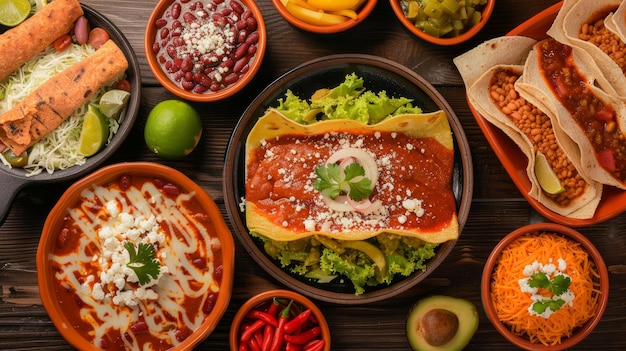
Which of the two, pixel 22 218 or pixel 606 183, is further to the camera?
pixel 22 218

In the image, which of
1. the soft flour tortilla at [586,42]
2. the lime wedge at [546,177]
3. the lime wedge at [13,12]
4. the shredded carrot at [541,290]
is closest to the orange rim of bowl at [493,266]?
the shredded carrot at [541,290]

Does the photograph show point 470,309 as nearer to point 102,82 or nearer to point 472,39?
point 472,39

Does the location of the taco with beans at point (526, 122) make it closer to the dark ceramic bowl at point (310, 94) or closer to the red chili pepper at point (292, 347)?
the dark ceramic bowl at point (310, 94)

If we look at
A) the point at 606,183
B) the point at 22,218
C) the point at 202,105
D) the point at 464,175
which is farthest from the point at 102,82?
the point at 606,183

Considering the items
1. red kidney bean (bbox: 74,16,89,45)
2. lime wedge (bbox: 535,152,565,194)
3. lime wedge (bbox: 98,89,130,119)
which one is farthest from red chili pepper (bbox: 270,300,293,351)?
red kidney bean (bbox: 74,16,89,45)

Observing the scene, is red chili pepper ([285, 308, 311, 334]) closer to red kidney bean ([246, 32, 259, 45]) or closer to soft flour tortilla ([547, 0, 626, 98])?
red kidney bean ([246, 32, 259, 45])
